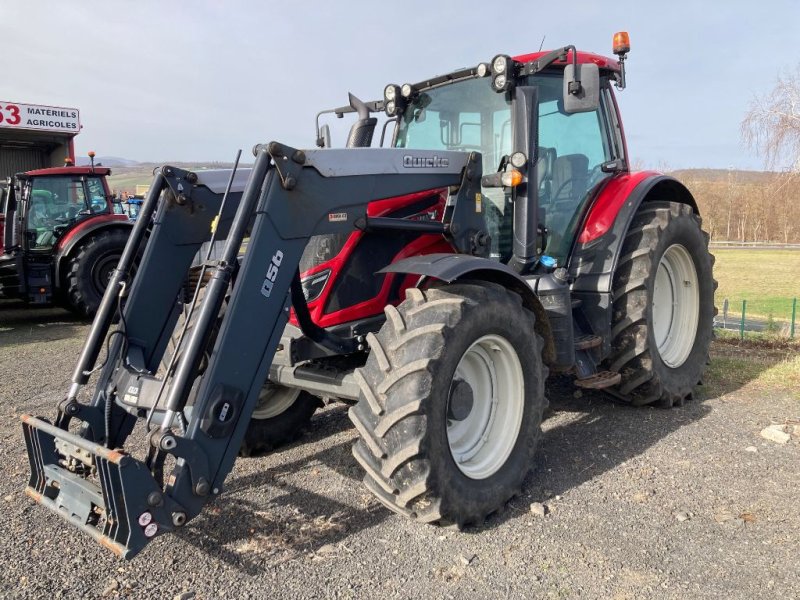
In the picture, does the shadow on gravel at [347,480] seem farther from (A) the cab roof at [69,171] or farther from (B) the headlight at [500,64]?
(A) the cab roof at [69,171]

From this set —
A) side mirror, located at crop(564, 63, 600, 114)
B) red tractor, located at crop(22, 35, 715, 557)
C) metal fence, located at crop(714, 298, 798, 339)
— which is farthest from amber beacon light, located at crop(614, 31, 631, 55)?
metal fence, located at crop(714, 298, 798, 339)

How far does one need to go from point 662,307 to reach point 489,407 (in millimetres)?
2389

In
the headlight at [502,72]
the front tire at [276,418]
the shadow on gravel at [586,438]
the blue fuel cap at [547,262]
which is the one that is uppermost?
the headlight at [502,72]

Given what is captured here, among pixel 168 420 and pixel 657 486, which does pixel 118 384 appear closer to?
pixel 168 420

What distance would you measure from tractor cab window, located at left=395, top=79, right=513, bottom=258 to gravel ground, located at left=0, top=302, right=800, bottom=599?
1.54 metres

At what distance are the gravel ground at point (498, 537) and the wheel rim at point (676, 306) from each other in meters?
0.97

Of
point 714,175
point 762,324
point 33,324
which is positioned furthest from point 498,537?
point 714,175

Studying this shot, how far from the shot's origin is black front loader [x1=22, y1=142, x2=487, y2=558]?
2559mm

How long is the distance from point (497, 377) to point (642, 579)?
1197 millimetres

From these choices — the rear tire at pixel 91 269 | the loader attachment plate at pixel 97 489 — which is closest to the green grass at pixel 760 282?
the loader attachment plate at pixel 97 489

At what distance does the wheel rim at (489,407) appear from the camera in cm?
331

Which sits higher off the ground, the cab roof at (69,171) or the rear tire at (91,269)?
the cab roof at (69,171)

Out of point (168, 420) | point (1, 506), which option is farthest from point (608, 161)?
point (1, 506)

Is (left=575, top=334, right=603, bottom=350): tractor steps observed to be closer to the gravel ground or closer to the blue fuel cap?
the blue fuel cap
